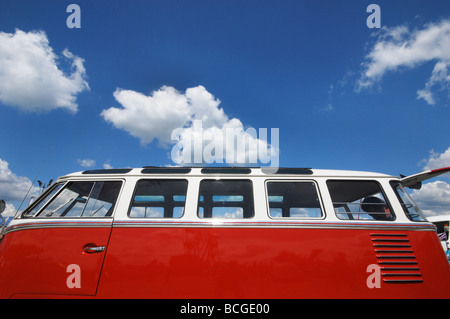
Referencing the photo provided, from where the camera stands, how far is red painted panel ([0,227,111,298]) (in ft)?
11.3

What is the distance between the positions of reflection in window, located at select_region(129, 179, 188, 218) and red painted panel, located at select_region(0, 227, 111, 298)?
602 mm

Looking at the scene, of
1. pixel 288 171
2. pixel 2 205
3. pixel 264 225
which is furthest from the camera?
pixel 2 205

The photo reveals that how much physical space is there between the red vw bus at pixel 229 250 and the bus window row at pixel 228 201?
27 mm

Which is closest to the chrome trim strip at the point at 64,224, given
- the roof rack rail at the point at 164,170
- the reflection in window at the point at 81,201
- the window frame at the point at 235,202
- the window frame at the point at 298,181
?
the reflection in window at the point at 81,201

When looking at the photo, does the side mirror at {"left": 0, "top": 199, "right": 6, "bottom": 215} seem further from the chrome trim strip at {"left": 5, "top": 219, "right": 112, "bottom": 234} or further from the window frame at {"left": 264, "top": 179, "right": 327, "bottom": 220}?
the window frame at {"left": 264, "top": 179, "right": 327, "bottom": 220}

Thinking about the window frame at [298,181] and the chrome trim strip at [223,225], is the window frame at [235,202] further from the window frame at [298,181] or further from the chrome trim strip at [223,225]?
the window frame at [298,181]

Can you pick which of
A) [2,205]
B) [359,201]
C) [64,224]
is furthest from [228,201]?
[2,205]

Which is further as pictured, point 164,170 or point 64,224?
point 164,170

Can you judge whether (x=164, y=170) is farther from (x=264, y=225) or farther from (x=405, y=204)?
(x=405, y=204)

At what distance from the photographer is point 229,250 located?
354cm

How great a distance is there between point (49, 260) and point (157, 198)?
5.88 feet

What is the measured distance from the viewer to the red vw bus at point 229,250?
343 cm
